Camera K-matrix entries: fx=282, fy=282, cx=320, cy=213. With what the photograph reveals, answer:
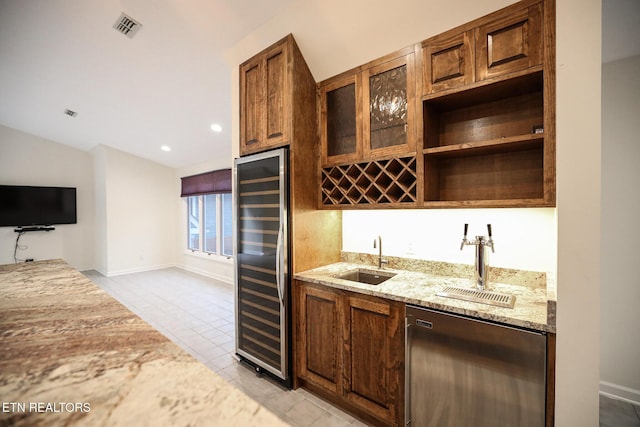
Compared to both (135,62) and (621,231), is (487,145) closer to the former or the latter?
(621,231)

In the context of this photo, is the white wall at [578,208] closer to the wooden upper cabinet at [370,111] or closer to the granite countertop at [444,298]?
the granite countertop at [444,298]

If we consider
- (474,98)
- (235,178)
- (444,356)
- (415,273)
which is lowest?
(444,356)

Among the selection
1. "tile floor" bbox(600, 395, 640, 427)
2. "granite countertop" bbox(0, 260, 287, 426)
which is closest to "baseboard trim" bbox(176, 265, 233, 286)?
"granite countertop" bbox(0, 260, 287, 426)

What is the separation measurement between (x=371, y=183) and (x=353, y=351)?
122cm

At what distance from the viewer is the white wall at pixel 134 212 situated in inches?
244

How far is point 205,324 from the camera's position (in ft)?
12.1

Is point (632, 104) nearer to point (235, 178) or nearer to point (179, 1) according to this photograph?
point (235, 178)

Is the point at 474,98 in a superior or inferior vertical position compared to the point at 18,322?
superior

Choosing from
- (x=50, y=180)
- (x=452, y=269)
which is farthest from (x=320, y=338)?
(x=50, y=180)

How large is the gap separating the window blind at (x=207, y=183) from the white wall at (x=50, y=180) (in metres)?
2.23

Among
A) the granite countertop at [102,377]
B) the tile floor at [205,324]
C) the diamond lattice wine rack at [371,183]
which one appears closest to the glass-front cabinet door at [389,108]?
the diamond lattice wine rack at [371,183]

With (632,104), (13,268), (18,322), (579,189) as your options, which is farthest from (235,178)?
(632,104)

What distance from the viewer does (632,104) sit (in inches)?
81.5

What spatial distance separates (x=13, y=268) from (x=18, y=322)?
1.41 m
